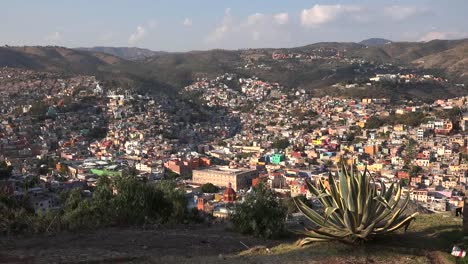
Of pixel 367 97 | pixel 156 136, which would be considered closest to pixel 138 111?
pixel 156 136

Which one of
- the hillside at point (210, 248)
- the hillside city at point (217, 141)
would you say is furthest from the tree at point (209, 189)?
the hillside at point (210, 248)

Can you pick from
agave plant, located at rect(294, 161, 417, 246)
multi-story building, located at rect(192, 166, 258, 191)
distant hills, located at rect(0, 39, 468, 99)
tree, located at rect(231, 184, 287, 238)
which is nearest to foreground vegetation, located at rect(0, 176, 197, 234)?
tree, located at rect(231, 184, 287, 238)

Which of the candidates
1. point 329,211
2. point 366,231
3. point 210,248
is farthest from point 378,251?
point 210,248

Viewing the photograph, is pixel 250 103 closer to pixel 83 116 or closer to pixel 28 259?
pixel 83 116

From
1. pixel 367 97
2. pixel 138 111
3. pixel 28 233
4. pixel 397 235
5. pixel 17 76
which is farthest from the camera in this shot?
pixel 17 76

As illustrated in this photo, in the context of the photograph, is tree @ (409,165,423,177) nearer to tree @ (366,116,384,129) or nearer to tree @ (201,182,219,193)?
tree @ (201,182,219,193)

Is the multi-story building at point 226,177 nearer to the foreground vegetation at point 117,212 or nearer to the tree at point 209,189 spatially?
the tree at point 209,189

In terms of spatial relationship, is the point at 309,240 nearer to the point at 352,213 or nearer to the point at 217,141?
the point at 352,213
